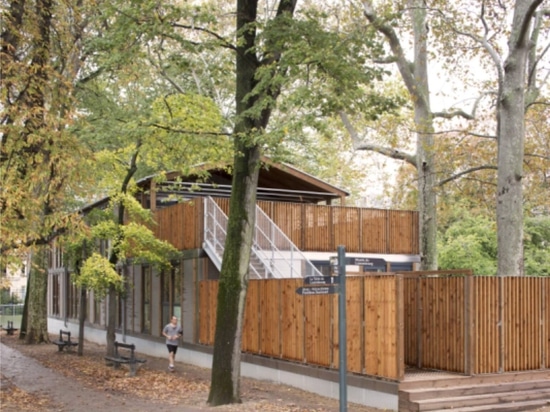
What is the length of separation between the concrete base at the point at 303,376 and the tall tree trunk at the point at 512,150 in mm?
5016

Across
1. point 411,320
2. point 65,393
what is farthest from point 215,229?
point 411,320

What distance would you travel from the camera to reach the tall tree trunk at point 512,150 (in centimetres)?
1805

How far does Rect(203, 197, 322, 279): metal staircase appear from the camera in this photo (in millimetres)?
21141

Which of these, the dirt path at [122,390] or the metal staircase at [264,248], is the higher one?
the metal staircase at [264,248]

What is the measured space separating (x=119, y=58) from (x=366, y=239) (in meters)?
13.5

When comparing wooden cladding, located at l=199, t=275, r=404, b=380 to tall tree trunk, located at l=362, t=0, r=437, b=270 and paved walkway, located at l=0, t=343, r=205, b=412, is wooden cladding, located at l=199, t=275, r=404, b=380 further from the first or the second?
tall tree trunk, located at l=362, t=0, r=437, b=270

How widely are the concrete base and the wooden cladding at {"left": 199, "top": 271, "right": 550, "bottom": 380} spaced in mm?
216

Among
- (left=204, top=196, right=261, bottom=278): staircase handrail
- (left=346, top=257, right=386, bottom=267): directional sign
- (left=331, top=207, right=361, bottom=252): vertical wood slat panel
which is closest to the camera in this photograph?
(left=346, top=257, right=386, bottom=267): directional sign

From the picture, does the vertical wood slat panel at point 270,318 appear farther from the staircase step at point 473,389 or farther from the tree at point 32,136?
the staircase step at point 473,389

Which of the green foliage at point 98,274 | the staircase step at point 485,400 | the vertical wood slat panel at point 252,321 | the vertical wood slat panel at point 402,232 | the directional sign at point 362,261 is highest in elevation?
the vertical wood slat panel at point 402,232

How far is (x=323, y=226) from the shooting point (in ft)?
84.9

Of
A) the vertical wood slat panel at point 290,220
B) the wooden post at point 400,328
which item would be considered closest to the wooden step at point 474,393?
the wooden post at point 400,328

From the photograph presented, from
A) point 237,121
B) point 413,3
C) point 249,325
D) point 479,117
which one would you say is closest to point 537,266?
point 479,117

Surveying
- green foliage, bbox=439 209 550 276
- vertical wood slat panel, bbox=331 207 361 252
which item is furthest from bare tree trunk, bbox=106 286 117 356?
green foliage, bbox=439 209 550 276
